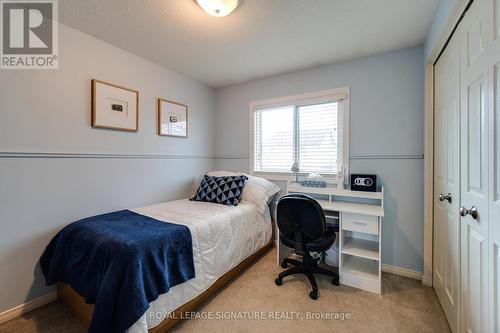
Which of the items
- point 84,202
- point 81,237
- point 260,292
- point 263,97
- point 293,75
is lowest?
point 260,292

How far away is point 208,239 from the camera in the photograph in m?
1.82

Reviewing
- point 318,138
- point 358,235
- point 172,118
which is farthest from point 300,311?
point 172,118

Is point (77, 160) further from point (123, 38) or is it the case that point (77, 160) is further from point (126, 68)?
point (123, 38)

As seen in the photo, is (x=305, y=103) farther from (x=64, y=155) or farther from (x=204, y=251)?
(x=64, y=155)

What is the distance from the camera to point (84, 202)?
2010mm

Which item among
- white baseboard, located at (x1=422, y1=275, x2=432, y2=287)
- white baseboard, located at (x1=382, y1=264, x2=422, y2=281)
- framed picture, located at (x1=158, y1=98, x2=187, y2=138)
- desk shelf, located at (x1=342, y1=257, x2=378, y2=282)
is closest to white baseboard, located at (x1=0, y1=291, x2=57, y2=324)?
framed picture, located at (x1=158, y1=98, x2=187, y2=138)

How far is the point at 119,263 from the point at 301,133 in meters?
2.37

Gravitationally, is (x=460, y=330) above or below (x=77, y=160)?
below

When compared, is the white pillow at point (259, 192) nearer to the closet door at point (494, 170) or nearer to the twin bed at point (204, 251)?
the twin bed at point (204, 251)

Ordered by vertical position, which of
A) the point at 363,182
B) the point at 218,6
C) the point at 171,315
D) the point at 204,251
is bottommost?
the point at 171,315

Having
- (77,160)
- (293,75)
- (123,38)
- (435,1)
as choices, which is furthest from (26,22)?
(435,1)

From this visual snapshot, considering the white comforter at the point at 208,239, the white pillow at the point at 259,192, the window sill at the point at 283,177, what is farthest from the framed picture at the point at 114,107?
the window sill at the point at 283,177

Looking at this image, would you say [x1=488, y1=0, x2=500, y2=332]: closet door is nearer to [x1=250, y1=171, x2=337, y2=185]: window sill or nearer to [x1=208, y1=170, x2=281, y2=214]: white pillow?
[x1=250, y1=171, x2=337, y2=185]: window sill

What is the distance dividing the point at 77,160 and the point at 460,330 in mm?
3140
